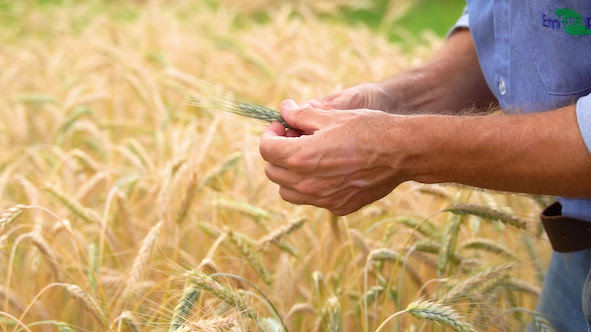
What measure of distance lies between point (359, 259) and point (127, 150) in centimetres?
97

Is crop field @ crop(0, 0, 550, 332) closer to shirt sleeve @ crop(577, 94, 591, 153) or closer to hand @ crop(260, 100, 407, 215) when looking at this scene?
hand @ crop(260, 100, 407, 215)

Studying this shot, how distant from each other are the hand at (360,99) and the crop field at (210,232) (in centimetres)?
18

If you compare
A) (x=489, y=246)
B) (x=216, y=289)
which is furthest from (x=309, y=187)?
(x=489, y=246)

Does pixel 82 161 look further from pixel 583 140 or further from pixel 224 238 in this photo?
pixel 583 140

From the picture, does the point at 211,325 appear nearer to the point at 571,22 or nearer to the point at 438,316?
the point at 438,316

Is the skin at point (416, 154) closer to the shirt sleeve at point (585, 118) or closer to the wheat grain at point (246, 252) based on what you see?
the shirt sleeve at point (585, 118)

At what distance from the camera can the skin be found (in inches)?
44.6

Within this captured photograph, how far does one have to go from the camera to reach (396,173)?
1.24 m

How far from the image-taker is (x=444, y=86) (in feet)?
5.86

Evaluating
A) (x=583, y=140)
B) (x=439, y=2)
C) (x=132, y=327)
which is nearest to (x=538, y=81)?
(x=583, y=140)

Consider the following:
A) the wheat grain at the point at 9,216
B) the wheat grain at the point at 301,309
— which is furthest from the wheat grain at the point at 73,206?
the wheat grain at the point at 301,309

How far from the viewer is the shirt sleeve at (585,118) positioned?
3.56 feet

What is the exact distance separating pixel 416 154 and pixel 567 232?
44 cm

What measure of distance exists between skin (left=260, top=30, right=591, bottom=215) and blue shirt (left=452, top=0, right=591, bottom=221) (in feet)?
0.28
